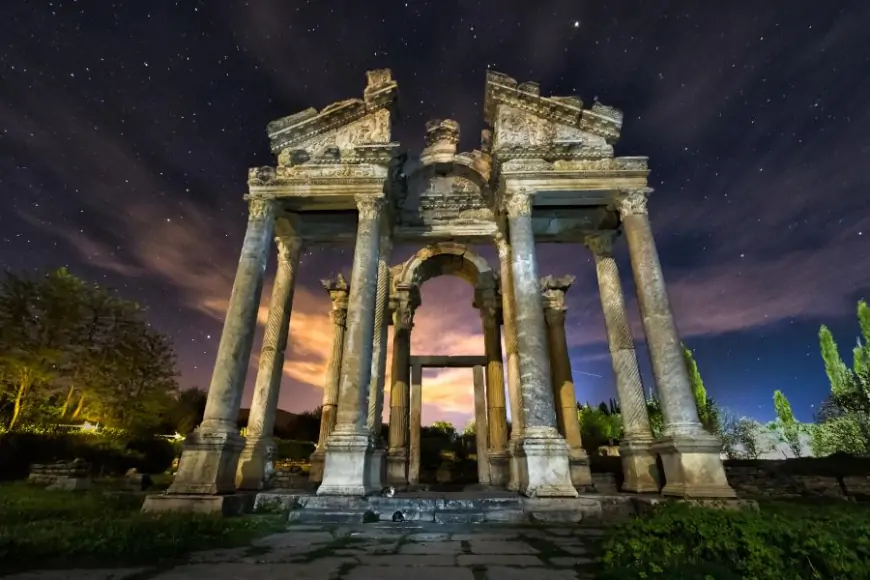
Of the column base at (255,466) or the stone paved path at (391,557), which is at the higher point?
the column base at (255,466)

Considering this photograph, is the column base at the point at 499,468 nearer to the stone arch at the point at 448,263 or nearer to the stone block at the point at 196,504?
the stone arch at the point at 448,263

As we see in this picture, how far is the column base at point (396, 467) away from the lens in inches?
608

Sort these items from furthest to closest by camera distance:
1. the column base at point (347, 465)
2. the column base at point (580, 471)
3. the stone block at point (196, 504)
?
the column base at point (580, 471) → the column base at point (347, 465) → the stone block at point (196, 504)

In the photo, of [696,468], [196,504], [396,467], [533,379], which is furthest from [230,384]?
[696,468]

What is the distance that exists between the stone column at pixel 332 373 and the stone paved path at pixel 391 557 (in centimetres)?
724

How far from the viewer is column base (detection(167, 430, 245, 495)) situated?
966 centimetres

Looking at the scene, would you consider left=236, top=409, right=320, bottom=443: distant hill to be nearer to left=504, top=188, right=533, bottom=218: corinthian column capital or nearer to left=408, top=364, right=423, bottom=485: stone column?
left=408, top=364, right=423, bottom=485: stone column

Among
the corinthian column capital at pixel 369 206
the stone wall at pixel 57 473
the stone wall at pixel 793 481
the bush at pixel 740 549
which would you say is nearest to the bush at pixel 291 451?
the stone wall at pixel 57 473

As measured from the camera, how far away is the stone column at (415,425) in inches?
678

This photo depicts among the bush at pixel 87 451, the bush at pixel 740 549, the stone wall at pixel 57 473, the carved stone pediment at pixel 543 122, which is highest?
the carved stone pediment at pixel 543 122

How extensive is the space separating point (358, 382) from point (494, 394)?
24.5 feet

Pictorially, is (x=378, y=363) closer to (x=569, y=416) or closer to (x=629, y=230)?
(x=569, y=416)

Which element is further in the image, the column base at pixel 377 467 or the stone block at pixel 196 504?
the column base at pixel 377 467

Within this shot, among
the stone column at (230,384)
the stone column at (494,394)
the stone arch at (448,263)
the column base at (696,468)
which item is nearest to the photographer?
the column base at (696,468)
